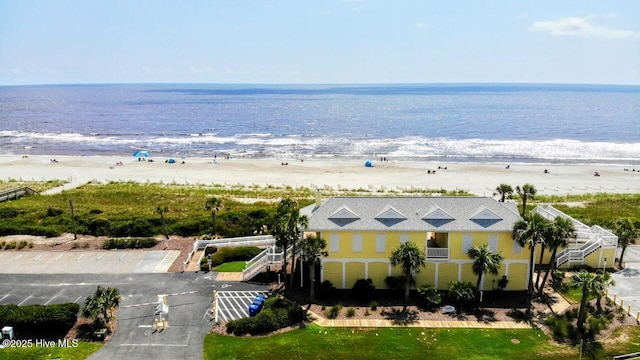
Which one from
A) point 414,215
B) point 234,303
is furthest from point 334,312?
point 414,215

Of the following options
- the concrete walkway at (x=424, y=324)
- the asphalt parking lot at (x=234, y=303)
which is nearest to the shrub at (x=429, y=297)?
the concrete walkway at (x=424, y=324)

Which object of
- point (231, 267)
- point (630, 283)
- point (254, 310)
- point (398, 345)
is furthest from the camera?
point (231, 267)

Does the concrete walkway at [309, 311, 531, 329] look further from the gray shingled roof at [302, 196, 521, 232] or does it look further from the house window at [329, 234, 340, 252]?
the gray shingled roof at [302, 196, 521, 232]

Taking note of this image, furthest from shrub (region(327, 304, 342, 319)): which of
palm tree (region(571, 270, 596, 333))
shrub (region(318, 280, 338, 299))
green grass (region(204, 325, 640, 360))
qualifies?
palm tree (region(571, 270, 596, 333))

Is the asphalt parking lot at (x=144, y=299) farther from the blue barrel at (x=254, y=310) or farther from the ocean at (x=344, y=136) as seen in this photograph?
the ocean at (x=344, y=136)

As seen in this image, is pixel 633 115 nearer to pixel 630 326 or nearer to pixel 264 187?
pixel 264 187

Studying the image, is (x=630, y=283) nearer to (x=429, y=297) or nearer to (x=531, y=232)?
(x=531, y=232)

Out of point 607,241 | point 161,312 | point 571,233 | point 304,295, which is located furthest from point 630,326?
point 161,312
